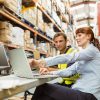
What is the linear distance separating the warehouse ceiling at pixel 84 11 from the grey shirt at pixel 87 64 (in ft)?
29.3

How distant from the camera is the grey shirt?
222 cm

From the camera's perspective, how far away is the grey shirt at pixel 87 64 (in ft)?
7.27

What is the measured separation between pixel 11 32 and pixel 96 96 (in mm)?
2042

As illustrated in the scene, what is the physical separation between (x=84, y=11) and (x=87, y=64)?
30.8 feet

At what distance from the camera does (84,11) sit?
11539mm

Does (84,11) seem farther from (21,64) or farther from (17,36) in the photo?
(21,64)

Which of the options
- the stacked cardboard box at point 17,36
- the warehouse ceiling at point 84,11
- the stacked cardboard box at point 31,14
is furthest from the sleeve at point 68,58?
the warehouse ceiling at point 84,11

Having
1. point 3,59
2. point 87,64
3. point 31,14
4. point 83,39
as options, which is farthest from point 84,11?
point 3,59

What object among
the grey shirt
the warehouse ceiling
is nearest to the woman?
the grey shirt

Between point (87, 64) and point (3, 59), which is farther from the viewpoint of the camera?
point (87, 64)

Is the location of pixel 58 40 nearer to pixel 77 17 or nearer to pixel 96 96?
pixel 96 96

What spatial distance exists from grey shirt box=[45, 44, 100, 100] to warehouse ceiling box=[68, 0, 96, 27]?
29.3 ft

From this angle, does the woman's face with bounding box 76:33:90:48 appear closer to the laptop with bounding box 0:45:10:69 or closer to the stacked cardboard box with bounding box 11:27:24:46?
the laptop with bounding box 0:45:10:69

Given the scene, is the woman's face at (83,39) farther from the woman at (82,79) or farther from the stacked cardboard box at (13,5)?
the stacked cardboard box at (13,5)
